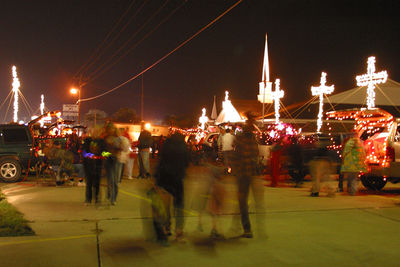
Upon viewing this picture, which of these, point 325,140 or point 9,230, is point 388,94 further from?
point 9,230

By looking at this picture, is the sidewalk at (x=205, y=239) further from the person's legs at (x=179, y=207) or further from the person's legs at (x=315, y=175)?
the person's legs at (x=315, y=175)

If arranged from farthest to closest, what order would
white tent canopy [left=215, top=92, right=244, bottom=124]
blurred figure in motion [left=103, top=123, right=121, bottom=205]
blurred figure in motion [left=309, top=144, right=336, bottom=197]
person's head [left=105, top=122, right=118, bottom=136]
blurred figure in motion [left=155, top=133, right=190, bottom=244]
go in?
1. white tent canopy [left=215, top=92, right=244, bottom=124]
2. blurred figure in motion [left=309, top=144, right=336, bottom=197]
3. person's head [left=105, top=122, right=118, bottom=136]
4. blurred figure in motion [left=103, top=123, right=121, bottom=205]
5. blurred figure in motion [left=155, top=133, right=190, bottom=244]

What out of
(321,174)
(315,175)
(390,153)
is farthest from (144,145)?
(390,153)

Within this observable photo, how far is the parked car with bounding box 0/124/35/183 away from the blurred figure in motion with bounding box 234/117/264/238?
29.6ft

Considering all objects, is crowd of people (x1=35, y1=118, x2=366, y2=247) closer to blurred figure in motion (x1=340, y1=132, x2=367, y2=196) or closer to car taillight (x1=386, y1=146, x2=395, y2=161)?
blurred figure in motion (x1=340, y1=132, x2=367, y2=196)

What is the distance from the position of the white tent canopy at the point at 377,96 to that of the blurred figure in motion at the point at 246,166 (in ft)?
122

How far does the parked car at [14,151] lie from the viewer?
1237 centimetres

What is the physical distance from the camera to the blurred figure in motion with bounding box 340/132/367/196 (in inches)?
398

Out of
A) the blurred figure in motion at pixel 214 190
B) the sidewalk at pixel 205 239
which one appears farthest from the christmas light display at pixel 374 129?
the blurred figure in motion at pixel 214 190

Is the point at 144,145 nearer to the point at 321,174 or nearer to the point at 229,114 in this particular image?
the point at 321,174

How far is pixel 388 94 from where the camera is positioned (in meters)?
42.7

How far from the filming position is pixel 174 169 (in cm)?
A: 572

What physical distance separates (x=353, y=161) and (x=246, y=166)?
209 inches

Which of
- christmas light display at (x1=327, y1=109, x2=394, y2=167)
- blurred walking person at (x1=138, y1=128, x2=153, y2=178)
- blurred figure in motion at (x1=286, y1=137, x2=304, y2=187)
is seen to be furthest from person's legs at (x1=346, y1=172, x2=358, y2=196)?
blurred walking person at (x1=138, y1=128, x2=153, y2=178)
